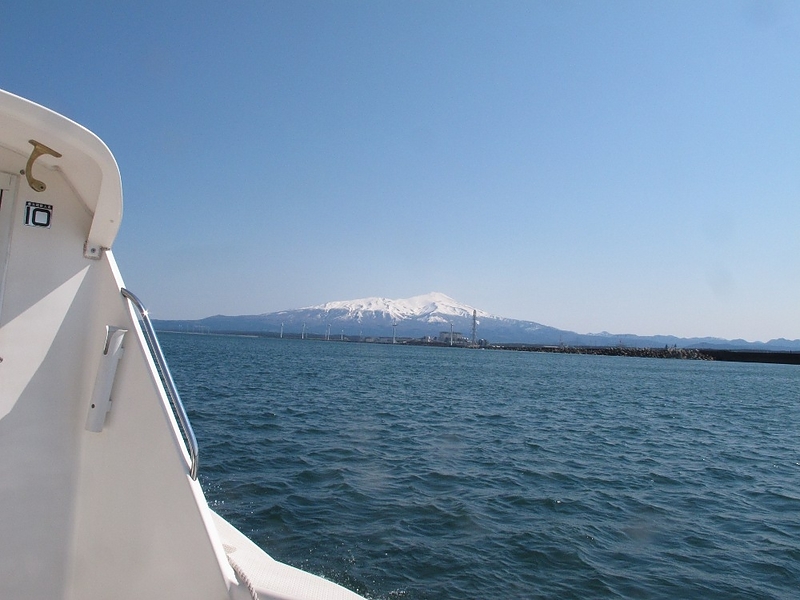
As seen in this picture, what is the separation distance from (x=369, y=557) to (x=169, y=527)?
4.64 metres

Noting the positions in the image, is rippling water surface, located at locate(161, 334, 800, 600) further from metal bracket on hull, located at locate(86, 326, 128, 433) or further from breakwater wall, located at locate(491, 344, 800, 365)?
breakwater wall, located at locate(491, 344, 800, 365)

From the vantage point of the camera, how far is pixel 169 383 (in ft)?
10.6

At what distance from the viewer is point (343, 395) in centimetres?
2686

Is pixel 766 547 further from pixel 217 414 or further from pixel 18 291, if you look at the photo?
pixel 217 414

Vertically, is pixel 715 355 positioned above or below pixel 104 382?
above

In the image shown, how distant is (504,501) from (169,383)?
8415mm

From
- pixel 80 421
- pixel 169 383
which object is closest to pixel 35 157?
pixel 169 383

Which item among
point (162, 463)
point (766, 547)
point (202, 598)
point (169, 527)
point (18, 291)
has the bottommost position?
point (766, 547)

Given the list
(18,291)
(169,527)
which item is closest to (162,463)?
(169,527)

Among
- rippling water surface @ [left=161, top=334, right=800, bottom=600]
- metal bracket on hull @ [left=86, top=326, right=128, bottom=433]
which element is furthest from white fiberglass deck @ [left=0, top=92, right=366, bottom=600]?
rippling water surface @ [left=161, top=334, right=800, bottom=600]

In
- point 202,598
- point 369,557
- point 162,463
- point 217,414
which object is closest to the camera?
point 202,598

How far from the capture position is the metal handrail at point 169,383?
325 centimetres

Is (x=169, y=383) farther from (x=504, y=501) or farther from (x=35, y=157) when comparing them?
(x=504, y=501)

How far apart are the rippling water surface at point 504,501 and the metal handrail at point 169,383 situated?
4.11m
